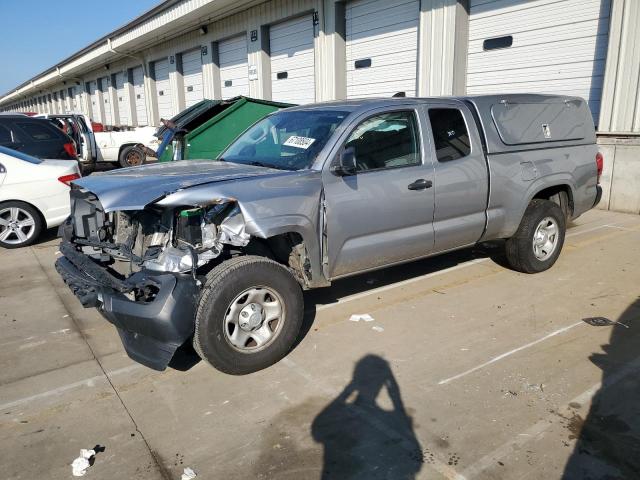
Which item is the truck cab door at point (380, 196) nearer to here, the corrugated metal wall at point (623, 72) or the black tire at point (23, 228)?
the black tire at point (23, 228)

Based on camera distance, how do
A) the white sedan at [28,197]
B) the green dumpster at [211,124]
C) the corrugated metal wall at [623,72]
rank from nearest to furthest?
the white sedan at [28,197]
the corrugated metal wall at [623,72]
the green dumpster at [211,124]

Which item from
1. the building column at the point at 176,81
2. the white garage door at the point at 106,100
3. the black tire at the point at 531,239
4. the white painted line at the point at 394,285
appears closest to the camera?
the white painted line at the point at 394,285

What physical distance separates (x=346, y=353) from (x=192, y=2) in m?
16.2

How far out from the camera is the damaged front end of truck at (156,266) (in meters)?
3.34

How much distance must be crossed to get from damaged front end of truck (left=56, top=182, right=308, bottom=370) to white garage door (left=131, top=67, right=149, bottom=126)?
2497 centimetres

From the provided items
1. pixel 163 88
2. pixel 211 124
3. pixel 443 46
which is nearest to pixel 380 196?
pixel 211 124

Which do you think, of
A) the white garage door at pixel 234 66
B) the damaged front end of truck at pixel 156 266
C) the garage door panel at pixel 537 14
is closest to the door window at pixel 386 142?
the damaged front end of truck at pixel 156 266

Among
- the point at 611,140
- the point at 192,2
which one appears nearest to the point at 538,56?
the point at 611,140

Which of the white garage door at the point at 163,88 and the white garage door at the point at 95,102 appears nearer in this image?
the white garage door at the point at 163,88

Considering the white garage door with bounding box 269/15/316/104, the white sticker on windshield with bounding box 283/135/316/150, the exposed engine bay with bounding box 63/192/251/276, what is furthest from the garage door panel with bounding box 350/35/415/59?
the exposed engine bay with bounding box 63/192/251/276

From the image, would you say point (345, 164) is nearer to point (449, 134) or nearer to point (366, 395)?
point (449, 134)

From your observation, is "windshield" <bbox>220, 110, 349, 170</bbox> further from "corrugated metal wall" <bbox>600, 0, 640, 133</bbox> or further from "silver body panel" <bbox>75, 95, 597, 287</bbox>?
"corrugated metal wall" <bbox>600, 0, 640, 133</bbox>

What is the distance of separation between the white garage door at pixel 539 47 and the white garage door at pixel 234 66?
9313 mm

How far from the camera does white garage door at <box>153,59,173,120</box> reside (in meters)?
23.9
